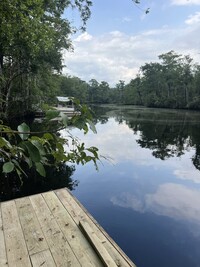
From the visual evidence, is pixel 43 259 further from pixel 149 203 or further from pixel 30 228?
pixel 149 203

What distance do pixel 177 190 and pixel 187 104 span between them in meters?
36.9

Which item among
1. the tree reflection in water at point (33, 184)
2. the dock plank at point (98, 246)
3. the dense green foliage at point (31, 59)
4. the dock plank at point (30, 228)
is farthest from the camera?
the dense green foliage at point (31, 59)

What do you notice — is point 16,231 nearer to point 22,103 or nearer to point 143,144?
point 143,144

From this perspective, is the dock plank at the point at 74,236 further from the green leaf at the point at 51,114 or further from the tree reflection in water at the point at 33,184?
the green leaf at the point at 51,114

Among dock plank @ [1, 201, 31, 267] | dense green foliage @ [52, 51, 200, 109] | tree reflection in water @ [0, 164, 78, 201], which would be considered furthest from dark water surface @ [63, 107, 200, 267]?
dense green foliage @ [52, 51, 200, 109]

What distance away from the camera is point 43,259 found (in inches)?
76.7

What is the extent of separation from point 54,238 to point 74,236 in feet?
0.66

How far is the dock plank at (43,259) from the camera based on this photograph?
1.88 metres

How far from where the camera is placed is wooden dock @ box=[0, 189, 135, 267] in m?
1.93

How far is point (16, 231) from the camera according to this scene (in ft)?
7.71

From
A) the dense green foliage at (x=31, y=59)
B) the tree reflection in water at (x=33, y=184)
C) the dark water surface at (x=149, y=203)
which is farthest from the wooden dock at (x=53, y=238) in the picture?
the dense green foliage at (x=31, y=59)

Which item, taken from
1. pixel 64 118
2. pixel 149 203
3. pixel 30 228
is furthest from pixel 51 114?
pixel 149 203

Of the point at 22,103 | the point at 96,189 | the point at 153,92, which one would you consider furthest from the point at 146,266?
the point at 153,92

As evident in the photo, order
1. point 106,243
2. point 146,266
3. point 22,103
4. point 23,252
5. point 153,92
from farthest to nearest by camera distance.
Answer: point 153,92 < point 22,103 < point 146,266 < point 106,243 < point 23,252
